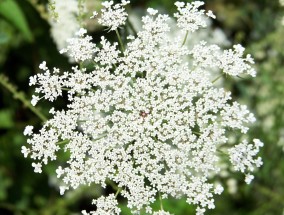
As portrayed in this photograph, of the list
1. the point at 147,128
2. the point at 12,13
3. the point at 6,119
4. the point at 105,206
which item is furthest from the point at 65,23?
the point at 105,206

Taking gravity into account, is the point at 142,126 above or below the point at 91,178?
above

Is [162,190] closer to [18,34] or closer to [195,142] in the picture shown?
[195,142]

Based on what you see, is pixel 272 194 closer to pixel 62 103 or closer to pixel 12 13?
pixel 62 103

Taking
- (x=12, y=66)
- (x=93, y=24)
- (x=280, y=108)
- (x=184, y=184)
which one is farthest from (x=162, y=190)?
(x=12, y=66)

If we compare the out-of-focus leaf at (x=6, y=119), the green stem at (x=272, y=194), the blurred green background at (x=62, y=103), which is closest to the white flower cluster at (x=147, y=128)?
the blurred green background at (x=62, y=103)

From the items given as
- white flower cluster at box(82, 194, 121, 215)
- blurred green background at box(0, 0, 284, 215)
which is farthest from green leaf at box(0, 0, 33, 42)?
white flower cluster at box(82, 194, 121, 215)

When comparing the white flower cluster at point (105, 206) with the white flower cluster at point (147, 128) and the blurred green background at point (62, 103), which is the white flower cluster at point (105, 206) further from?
the blurred green background at point (62, 103)
